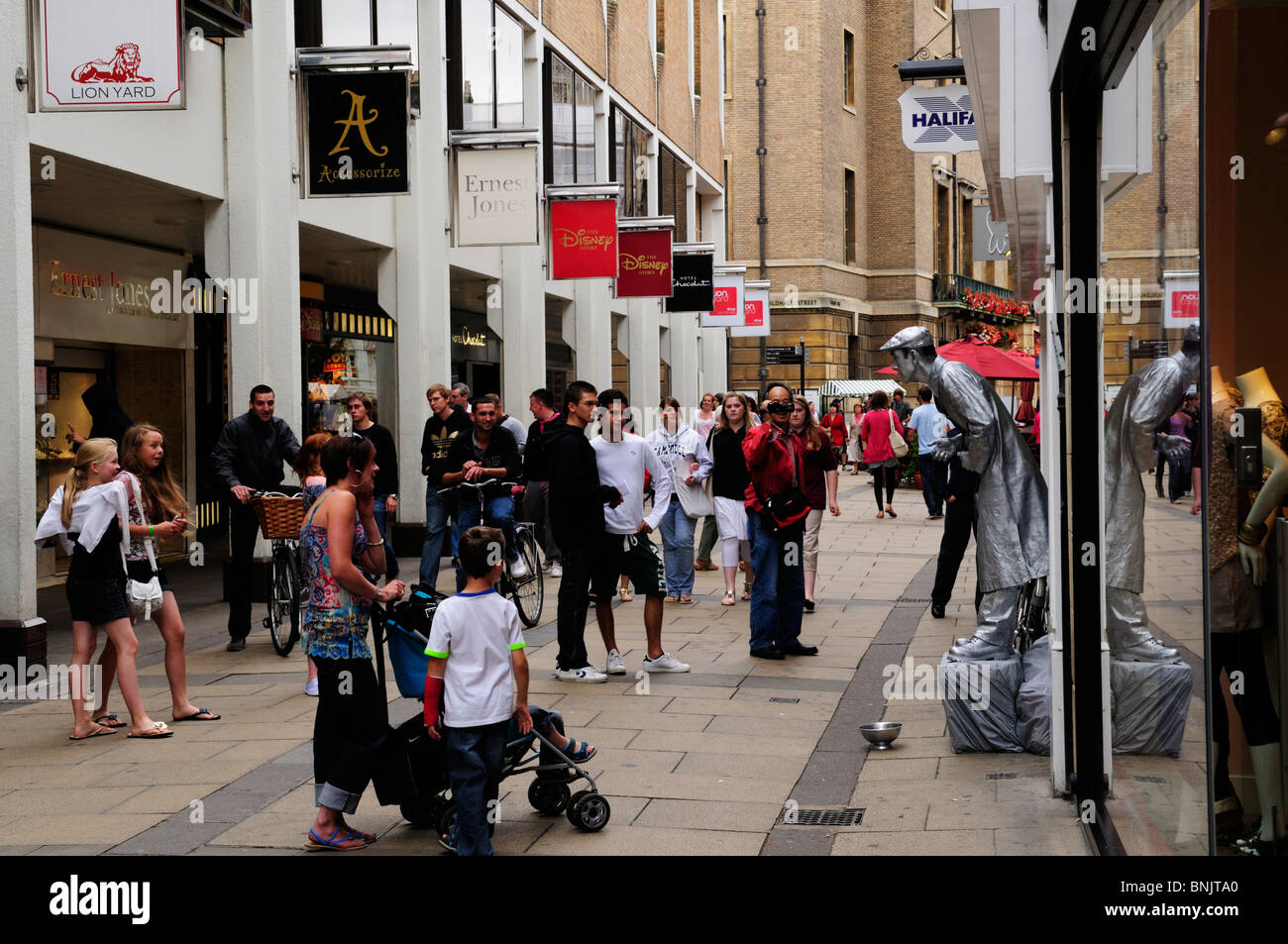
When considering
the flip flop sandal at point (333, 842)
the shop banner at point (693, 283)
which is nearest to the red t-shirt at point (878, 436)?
the shop banner at point (693, 283)

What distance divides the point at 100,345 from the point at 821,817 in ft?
41.6

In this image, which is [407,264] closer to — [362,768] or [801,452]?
[801,452]

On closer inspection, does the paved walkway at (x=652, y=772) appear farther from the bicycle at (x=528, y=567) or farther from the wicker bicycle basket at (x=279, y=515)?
the bicycle at (x=528, y=567)

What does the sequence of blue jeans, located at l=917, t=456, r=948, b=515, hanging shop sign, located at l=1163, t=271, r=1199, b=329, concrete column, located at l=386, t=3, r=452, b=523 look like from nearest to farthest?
hanging shop sign, located at l=1163, t=271, r=1199, b=329 < concrete column, located at l=386, t=3, r=452, b=523 < blue jeans, located at l=917, t=456, r=948, b=515

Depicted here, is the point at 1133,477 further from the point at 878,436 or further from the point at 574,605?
the point at 878,436

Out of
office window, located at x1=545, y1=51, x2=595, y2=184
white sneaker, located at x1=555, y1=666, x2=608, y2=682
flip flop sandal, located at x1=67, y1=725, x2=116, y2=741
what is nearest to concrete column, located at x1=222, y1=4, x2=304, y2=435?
white sneaker, located at x1=555, y1=666, x2=608, y2=682

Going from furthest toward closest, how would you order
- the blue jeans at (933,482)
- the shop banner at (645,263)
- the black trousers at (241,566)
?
1. the shop banner at (645,263)
2. the blue jeans at (933,482)
3. the black trousers at (241,566)

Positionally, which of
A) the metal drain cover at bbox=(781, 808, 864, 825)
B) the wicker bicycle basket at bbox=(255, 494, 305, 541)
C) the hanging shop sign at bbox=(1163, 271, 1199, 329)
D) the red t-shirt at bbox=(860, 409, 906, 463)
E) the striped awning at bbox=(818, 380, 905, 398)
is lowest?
the metal drain cover at bbox=(781, 808, 864, 825)

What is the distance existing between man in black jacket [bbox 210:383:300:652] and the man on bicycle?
1576mm

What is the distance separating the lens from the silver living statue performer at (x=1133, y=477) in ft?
12.5

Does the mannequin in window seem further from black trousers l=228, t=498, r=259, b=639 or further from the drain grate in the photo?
black trousers l=228, t=498, r=259, b=639

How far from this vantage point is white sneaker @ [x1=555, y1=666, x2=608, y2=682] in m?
9.33

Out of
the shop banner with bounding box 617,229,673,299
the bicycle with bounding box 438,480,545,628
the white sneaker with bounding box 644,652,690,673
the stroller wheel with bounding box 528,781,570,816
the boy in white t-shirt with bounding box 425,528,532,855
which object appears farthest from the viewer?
the shop banner with bounding box 617,229,673,299

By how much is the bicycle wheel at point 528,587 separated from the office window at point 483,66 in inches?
315
